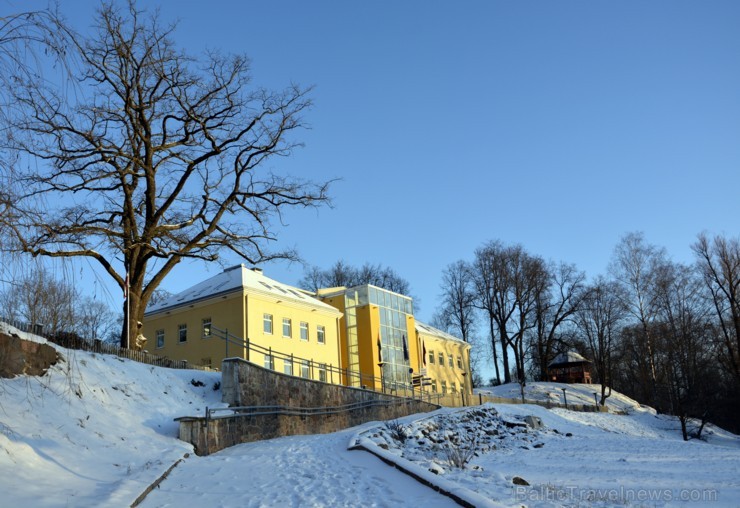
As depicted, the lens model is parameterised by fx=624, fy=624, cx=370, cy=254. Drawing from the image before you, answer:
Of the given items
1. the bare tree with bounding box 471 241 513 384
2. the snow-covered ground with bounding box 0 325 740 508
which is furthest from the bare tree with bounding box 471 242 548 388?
the snow-covered ground with bounding box 0 325 740 508

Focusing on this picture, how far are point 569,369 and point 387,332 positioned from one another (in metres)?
30.0

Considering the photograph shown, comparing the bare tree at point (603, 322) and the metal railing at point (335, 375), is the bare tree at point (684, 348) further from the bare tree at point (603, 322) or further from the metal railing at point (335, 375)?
the metal railing at point (335, 375)

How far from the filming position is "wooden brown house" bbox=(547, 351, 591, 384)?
64.6 meters

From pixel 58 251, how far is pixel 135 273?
1708 cm

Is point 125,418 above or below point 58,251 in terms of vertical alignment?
below

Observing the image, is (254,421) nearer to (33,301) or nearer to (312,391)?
(312,391)

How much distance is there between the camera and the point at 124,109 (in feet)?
73.6

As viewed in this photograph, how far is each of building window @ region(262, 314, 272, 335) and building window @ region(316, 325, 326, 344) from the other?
14.8ft

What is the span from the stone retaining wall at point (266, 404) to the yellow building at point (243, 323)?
5.44 metres

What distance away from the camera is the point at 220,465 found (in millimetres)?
12102

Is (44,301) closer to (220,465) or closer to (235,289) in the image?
(220,465)

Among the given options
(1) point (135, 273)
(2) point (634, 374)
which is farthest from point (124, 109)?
(2) point (634, 374)

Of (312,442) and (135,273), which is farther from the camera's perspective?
(135,273)

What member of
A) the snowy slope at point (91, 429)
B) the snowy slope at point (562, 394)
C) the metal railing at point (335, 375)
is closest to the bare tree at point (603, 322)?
the snowy slope at point (562, 394)
